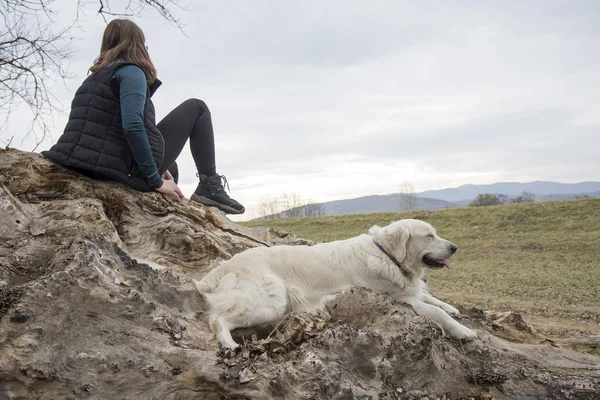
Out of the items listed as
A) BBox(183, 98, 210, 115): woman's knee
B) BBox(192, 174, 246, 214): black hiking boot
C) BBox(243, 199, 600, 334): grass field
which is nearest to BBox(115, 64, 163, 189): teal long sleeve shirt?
BBox(183, 98, 210, 115): woman's knee

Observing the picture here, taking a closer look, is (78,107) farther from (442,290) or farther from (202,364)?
(442,290)

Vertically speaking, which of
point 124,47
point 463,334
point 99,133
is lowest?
point 463,334

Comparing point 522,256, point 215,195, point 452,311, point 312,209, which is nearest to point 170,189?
point 215,195

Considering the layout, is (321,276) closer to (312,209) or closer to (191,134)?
(191,134)

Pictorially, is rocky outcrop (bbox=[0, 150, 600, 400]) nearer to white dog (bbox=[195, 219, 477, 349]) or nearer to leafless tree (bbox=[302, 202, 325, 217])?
white dog (bbox=[195, 219, 477, 349])

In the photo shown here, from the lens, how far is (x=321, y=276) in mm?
4801

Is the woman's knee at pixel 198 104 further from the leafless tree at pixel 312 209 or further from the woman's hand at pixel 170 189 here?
the leafless tree at pixel 312 209

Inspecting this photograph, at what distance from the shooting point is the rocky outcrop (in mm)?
3102

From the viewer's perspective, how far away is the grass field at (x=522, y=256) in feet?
37.4

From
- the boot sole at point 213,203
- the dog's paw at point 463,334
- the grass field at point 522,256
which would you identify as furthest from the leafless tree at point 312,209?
the dog's paw at point 463,334

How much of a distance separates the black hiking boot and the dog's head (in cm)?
197

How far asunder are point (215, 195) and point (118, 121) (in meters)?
1.71

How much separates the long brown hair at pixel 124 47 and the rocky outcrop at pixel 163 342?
4.16 ft

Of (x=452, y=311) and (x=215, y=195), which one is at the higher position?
(x=215, y=195)
